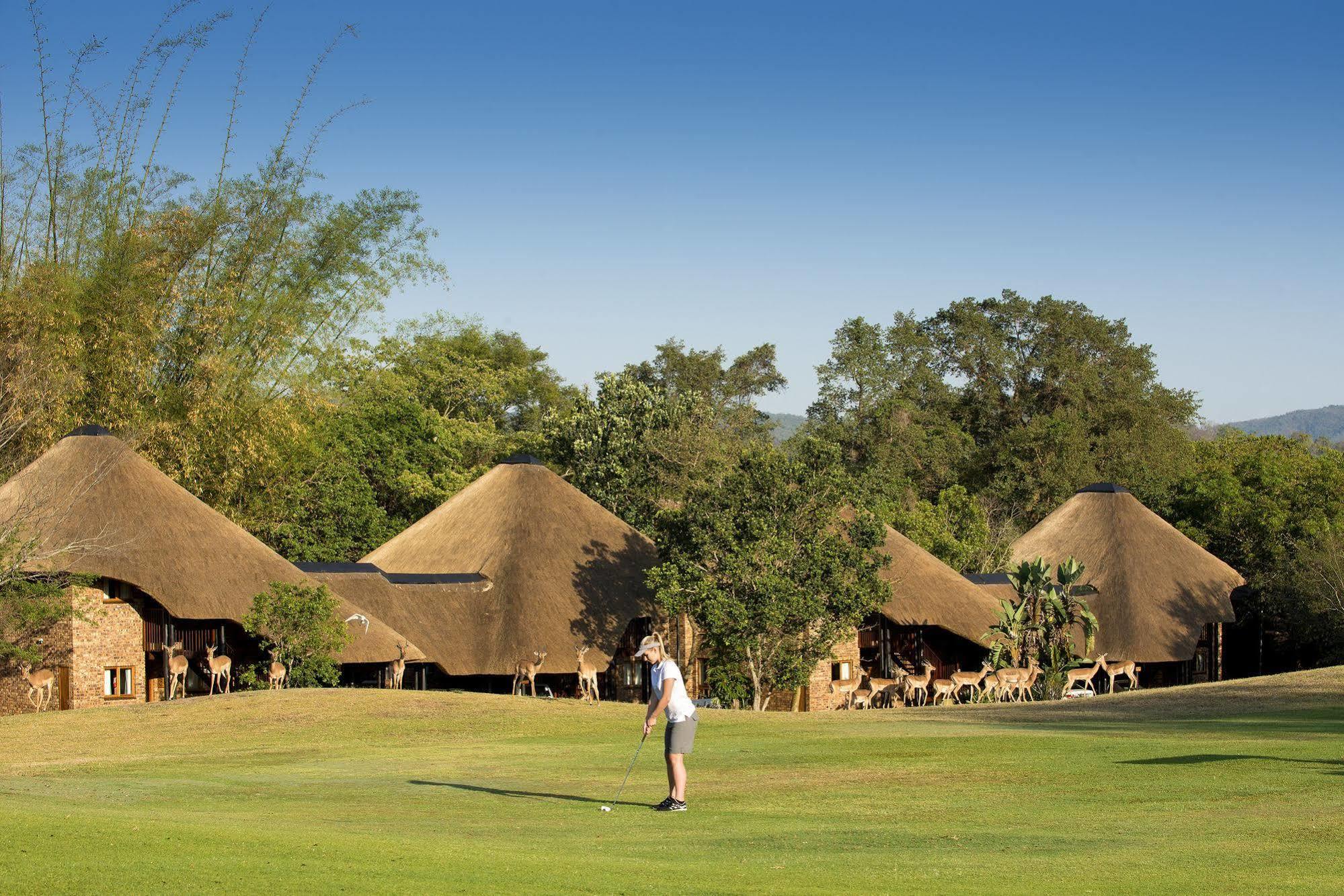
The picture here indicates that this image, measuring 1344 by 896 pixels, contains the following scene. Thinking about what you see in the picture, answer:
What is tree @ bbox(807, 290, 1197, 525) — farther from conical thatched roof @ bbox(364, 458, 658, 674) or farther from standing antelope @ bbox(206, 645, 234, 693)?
standing antelope @ bbox(206, 645, 234, 693)

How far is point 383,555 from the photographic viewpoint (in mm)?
44906

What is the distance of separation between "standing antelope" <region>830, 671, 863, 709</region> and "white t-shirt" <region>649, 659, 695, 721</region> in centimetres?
2419

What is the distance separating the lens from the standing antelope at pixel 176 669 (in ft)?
109

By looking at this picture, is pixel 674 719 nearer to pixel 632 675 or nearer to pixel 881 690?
pixel 881 690

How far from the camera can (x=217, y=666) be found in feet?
110

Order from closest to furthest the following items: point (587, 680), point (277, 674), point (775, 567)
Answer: point (277, 674)
point (587, 680)
point (775, 567)

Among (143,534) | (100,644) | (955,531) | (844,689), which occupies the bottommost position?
(844,689)

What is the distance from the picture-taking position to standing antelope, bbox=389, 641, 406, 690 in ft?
118

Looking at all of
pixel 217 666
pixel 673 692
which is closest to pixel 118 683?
pixel 217 666

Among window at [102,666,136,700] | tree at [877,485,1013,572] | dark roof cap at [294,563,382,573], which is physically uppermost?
tree at [877,485,1013,572]

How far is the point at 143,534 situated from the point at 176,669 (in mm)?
3677

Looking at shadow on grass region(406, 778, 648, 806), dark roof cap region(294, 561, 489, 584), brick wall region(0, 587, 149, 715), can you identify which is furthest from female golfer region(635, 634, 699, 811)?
dark roof cap region(294, 561, 489, 584)

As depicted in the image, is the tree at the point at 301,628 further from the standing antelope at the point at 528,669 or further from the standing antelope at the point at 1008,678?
the standing antelope at the point at 1008,678

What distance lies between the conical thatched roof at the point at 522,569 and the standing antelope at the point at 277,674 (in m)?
5.27
